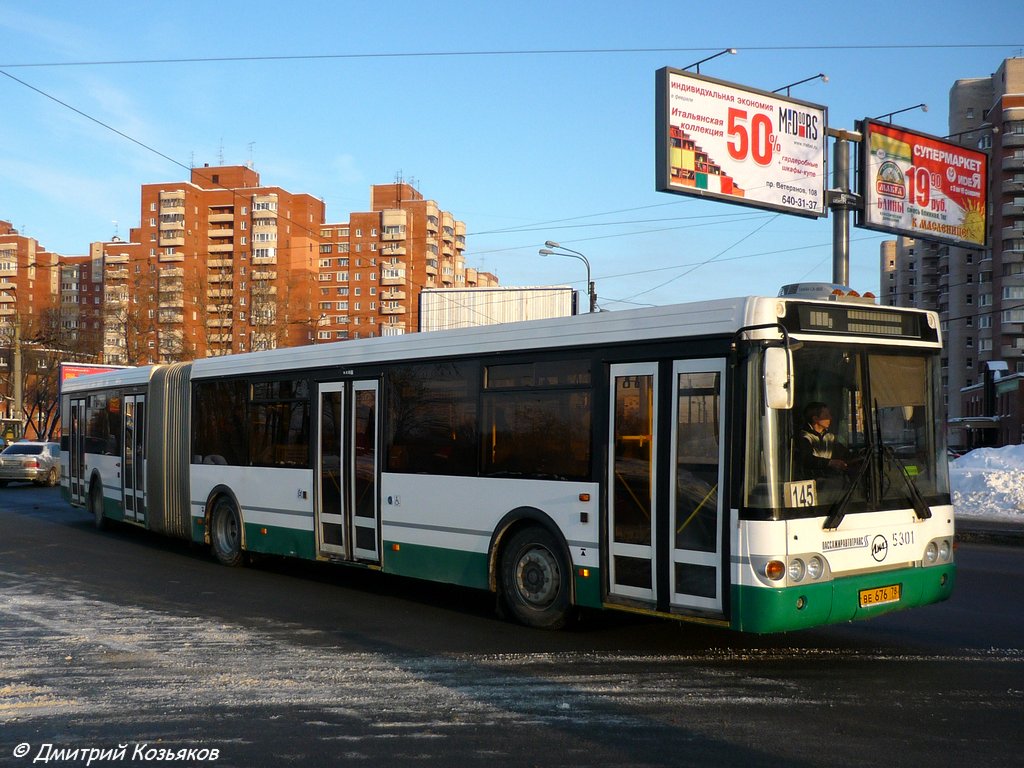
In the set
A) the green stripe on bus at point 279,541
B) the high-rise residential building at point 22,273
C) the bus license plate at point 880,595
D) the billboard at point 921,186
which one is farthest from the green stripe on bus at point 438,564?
the high-rise residential building at point 22,273

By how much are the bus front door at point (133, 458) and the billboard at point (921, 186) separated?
54.6 ft

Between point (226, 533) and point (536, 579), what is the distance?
6.41 meters

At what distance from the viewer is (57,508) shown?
79.6ft

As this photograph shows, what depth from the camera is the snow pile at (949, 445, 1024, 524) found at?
832 inches

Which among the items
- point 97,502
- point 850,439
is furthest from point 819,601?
point 97,502

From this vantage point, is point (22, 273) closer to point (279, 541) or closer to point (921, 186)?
point (921, 186)

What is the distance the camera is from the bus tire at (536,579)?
8.80 meters

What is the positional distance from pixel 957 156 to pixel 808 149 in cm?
534

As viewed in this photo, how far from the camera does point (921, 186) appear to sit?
2505 cm

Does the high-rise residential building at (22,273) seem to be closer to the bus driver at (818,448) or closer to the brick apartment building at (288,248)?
the brick apartment building at (288,248)

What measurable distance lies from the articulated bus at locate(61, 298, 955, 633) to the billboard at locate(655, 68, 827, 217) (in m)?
11.6

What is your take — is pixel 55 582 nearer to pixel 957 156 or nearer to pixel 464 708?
pixel 464 708

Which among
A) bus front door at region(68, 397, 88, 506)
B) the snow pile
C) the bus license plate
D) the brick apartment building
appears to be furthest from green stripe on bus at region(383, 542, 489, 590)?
the brick apartment building

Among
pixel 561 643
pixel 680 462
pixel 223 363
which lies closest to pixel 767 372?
pixel 680 462
